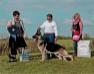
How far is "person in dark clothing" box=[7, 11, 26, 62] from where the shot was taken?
61.6ft

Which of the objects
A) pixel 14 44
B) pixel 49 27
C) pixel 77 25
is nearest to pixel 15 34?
pixel 14 44

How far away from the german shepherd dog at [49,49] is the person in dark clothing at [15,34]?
0.64m

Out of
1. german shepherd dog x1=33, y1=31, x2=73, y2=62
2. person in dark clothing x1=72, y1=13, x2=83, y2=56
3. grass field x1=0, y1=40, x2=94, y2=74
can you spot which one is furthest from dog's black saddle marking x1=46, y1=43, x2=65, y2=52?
person in dark clothing x1=72, y1=13, x2=83, y2=56

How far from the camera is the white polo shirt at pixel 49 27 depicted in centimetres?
1928

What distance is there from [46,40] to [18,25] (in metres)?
1.34

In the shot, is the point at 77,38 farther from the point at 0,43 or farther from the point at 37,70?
the point at 0,43

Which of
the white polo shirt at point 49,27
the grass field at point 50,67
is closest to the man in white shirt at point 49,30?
the white polo shirt at point 49,27

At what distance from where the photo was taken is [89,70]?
56.7ft

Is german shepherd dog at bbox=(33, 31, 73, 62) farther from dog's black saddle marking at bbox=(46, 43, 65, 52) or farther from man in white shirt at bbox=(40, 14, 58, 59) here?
man in white shirt at bbox=(40, 14, 58, 59)

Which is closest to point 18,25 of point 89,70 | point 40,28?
point 40,28

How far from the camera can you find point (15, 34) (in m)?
19.0

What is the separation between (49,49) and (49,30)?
31.2 inches

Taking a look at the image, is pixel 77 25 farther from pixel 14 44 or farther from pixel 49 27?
pixel 14 44

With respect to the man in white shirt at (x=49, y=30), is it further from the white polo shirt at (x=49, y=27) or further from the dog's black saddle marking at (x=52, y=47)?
the dog's black saddle marking at (x=52, y=47)
